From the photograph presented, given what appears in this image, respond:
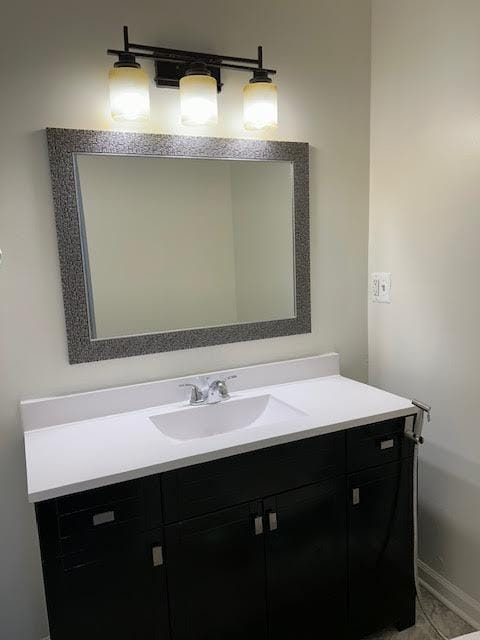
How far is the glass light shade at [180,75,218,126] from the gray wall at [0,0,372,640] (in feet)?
0.30

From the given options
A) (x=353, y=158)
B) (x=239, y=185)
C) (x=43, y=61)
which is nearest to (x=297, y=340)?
(x=239, y=185)

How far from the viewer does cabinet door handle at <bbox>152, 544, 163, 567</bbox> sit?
4.15 ft

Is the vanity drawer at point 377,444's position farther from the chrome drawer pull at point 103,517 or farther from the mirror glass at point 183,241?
the chrome drawer pull at point 103,517

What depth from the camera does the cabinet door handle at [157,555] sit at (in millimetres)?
1266

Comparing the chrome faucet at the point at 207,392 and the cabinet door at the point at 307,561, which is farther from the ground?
the chrome faucet at the point at 207,392

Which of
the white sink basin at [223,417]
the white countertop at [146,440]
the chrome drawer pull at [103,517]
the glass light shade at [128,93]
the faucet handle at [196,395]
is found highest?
the glass light shade at [128,93]

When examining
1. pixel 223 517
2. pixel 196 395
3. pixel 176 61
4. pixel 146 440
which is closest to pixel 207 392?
pixel 196 395

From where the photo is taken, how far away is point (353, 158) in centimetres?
199

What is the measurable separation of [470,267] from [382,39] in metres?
1.01

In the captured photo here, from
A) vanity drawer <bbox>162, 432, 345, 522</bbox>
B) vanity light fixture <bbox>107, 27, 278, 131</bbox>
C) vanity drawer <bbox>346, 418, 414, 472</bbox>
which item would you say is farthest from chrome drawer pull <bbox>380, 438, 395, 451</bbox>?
vanity light fixture <bbox>107, 27, 278, 131</bbox>

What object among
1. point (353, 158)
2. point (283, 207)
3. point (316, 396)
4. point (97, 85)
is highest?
point (97, 85)

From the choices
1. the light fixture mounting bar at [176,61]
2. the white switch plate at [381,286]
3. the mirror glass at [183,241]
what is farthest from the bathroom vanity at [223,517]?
the light fixture mounting bar at [176,61]

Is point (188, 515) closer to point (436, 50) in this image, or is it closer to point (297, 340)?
point (297, 340)

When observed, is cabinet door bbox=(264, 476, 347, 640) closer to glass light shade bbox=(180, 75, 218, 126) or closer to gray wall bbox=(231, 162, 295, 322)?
gray wall bbox=(231, 162, 295, 322)
